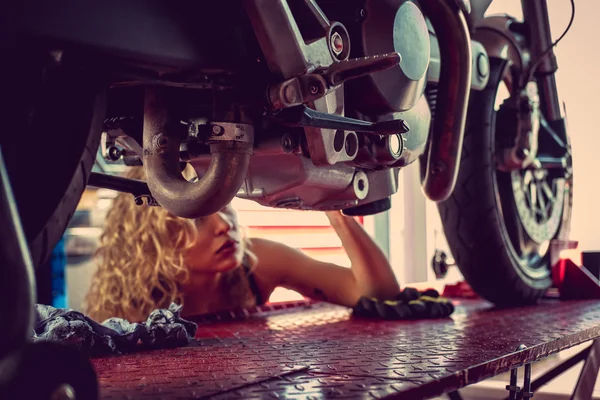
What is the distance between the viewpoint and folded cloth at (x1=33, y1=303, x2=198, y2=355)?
107 centimetres

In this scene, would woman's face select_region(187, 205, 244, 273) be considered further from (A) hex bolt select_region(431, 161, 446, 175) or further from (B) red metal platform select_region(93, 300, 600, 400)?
(A) hex bolt select_region(431, 161, 446, 175)

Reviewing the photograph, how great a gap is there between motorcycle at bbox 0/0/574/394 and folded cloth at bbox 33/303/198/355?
0.21 m

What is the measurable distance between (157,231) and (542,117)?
109 centimetres

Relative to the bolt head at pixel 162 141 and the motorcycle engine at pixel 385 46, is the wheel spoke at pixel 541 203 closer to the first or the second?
the motorcycle engine at pixel 385 46

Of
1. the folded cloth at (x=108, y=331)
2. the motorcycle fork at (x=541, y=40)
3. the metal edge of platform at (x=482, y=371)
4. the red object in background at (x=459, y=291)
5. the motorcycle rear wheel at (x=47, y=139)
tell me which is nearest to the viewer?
the motorcycle rear wheel at (x=47, y=139)

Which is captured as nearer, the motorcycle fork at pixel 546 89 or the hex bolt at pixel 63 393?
the hex bolt at pixel 63 393

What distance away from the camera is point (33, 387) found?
1.69 feet

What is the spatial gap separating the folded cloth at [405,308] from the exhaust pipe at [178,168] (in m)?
0.74

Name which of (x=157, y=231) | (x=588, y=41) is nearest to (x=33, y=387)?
(x=157, y=231)

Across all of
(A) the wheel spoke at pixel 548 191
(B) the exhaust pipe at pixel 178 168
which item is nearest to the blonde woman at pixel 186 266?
(A) the wheel spoke at pixel 548 191

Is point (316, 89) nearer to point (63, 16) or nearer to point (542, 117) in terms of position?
point (63, 16)

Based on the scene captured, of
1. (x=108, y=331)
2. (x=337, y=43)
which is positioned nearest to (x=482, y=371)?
(x=337, y=43)

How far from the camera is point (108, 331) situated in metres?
1.16

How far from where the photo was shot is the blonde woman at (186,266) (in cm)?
178
